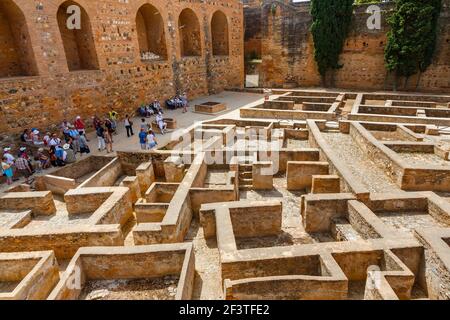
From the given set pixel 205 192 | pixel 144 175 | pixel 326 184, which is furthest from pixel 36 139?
pixel 326 184

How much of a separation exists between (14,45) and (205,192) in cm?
958

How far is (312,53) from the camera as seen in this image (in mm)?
20984

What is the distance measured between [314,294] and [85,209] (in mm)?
5823

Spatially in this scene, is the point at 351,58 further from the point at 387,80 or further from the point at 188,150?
the point at 188,150

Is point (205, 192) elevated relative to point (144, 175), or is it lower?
elevated

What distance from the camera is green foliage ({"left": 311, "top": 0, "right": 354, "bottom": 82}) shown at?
18.9m

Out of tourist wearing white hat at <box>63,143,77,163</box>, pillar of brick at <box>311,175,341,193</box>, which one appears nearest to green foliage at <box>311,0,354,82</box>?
pillar of brick at <box>311,175,341,193</box>

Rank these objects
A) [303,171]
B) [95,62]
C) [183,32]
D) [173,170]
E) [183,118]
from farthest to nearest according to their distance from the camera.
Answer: [183,32], [183,118], [95,62], [173,170], [303,171]

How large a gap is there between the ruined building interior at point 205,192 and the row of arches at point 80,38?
0.07 metres

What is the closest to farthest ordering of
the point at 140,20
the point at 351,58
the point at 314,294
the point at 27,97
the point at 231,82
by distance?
1. the point at 314,294
2. the point at 27,97
3. the point at 140,20
4. the point at 351,58
5. the point at 231,82

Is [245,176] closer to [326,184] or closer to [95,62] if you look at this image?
Answer: [326,184]

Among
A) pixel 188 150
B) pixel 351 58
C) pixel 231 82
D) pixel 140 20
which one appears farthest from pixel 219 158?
pixel 351 58

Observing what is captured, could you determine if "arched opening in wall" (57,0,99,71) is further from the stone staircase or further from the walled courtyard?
the stone staircase

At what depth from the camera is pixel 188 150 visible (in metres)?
10.3
